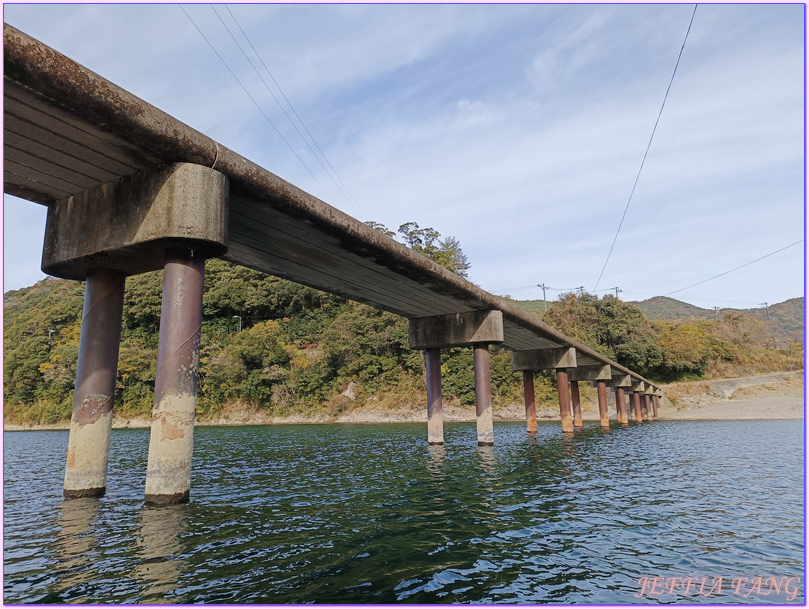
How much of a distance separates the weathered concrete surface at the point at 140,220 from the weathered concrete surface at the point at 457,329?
498 inches

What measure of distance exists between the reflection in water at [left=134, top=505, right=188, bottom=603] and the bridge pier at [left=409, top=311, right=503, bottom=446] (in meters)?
13.3

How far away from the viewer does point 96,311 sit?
973 cm

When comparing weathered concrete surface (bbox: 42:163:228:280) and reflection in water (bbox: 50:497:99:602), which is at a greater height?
weathered concrete surface (bbox: 42:163:228:280)

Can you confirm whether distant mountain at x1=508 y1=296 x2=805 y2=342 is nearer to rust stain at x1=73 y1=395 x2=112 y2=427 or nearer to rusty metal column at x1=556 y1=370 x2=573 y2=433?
rusty metal column at x1=556 y1=370 x2=573 y2=433

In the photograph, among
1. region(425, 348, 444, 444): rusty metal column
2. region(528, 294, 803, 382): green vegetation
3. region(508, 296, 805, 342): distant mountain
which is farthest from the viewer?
region(508, 296, 805, 342): distant mountain

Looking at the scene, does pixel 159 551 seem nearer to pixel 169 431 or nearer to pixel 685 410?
pixel 169 431

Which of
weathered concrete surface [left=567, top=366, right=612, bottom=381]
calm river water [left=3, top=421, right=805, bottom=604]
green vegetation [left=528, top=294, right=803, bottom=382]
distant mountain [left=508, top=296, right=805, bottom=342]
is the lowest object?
calm river water [left=3, top=421, right=805, bottom=604]

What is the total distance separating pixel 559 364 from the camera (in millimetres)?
28203

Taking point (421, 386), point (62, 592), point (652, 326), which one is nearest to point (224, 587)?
point (62, 592)

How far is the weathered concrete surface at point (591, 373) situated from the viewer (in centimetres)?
3459

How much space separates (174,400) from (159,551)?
2.28 m

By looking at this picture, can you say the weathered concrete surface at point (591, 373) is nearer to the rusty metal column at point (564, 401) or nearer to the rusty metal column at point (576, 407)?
the rusty metal column at point (576, 407)

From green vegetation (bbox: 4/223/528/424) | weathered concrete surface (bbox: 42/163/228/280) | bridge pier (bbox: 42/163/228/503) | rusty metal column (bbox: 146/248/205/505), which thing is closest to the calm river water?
rusty metal column (bbox: 146/248/205/505)

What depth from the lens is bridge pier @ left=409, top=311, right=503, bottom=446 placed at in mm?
19359
